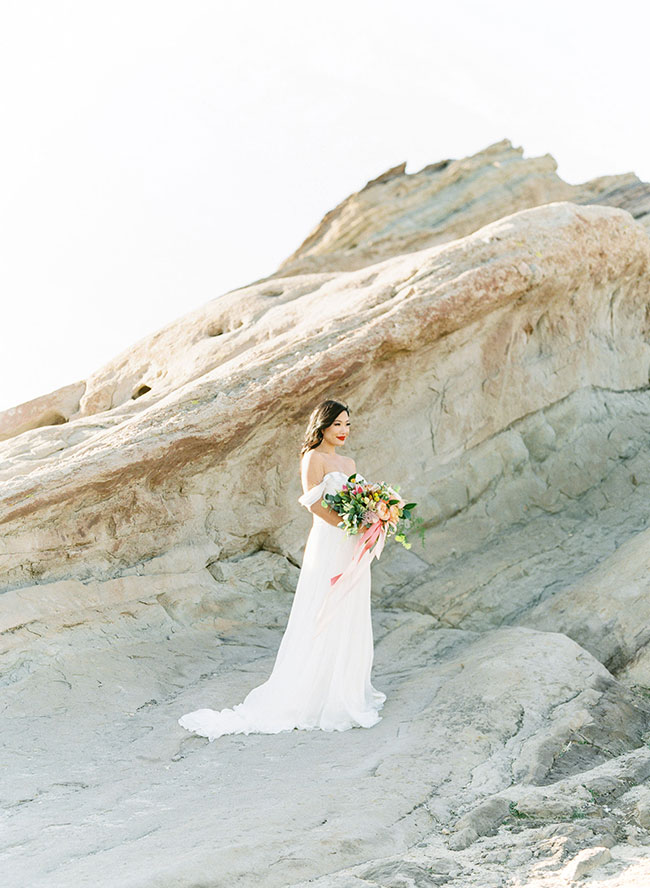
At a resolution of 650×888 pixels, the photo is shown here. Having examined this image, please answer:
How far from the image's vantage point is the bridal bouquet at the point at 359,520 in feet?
22.5

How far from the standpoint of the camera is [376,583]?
9281 millimetres

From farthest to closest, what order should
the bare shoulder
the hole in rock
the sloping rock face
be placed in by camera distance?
the hole in rock, the bare shoulder, the sloping rock face

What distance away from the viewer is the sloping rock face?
486cm

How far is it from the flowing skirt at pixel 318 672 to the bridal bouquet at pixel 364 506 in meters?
0.21

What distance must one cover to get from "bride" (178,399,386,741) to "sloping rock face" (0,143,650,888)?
209 mm

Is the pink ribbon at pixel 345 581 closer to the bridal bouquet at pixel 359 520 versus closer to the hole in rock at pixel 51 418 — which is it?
the bridal bouquet at pixel 359 520

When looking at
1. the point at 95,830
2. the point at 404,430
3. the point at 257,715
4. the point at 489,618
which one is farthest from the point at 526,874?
the point at 404,430

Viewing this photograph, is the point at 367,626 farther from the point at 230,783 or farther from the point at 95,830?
the point at 95,830

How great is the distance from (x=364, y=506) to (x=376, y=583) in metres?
2.62

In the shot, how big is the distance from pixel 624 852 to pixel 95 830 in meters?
2.85

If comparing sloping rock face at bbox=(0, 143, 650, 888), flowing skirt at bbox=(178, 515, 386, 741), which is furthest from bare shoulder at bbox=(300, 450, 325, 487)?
sloping rock face at bbox=(0, 143, 650, 888)

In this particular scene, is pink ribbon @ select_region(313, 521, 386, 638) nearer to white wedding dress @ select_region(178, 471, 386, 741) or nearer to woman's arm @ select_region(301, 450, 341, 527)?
white wedding dress @ select_region(178, 471, 386, 741)

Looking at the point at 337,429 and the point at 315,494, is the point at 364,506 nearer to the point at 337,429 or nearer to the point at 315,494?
the point at 315,494

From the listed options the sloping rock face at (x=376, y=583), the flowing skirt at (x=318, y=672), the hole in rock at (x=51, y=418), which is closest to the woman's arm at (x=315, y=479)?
the flowing skirt at (x=318, y=672)
